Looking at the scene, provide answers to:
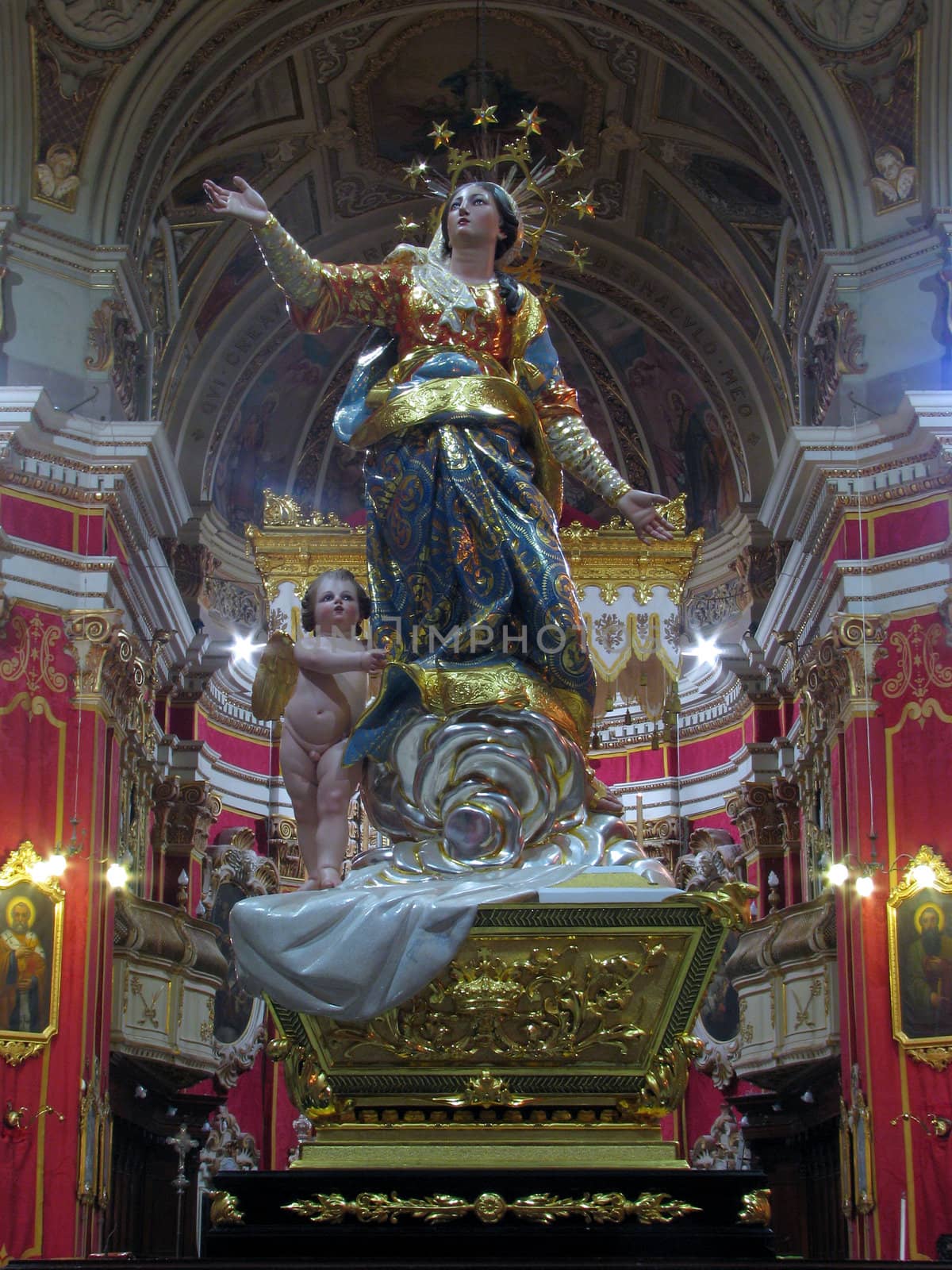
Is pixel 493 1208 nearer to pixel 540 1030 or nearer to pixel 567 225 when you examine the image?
pixel 540 1030

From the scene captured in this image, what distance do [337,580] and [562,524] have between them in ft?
41.9

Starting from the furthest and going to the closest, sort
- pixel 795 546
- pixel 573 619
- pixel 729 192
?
1. pixel 729 192
2. pixel 795 546
3. pixel 573 619

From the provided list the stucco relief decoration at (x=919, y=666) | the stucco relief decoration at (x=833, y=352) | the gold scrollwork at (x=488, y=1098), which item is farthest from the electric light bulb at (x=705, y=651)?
the gold scrollwork at (x=488, y=1098)

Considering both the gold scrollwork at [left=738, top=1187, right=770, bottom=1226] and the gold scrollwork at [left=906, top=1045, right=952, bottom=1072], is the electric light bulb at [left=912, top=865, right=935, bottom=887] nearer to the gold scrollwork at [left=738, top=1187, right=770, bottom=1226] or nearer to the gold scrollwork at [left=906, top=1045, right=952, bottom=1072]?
the gold scrollwork at [left=906, top=1045, right=952, bottom=1072]

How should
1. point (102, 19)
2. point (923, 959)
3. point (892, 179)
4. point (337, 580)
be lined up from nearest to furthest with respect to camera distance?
point (337, 580), point (923, 959), point (102, 19), point (892, 179)

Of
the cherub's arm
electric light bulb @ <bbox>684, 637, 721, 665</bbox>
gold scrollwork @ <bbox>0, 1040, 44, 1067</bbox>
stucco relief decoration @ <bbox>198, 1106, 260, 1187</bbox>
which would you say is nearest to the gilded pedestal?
the cherub's arm

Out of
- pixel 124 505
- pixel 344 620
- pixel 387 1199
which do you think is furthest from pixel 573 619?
pixel 124 505

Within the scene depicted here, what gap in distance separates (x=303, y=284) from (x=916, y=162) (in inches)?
391

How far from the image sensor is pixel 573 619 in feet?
17.5

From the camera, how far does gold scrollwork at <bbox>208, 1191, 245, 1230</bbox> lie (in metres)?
4.27

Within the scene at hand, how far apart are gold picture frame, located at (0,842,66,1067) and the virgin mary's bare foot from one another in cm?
762

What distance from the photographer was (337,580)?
222 inches

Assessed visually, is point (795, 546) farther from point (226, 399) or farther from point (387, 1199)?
point (387, 1199)

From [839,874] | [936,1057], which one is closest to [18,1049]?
[839,874]
